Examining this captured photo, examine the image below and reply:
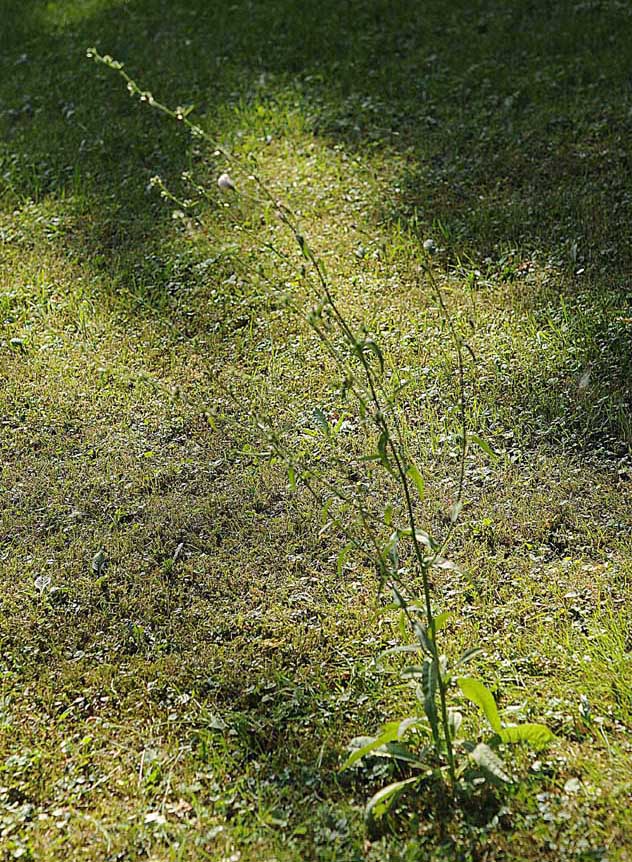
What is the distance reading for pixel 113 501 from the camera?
12.0 ft

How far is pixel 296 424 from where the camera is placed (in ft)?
12.9

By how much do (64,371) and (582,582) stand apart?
254 centimetres

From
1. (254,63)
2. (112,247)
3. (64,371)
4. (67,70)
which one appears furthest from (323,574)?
(67,70)

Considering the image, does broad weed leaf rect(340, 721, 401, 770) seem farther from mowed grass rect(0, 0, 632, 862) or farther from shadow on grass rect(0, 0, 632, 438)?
shadow on grass rect(0, 0, 632, 438)

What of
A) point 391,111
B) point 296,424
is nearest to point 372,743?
point 296,424

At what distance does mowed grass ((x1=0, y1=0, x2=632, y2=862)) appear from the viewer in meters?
2.53

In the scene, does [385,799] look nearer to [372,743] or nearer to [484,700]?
[372,743]

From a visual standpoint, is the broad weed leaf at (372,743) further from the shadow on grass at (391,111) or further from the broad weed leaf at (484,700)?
the shadow on grass at (391,111)

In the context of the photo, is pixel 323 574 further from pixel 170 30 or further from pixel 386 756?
pixel 170 30

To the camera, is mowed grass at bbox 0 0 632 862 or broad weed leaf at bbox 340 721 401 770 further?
mowed grass at bbox 0 0 632 862

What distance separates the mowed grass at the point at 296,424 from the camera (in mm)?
2527

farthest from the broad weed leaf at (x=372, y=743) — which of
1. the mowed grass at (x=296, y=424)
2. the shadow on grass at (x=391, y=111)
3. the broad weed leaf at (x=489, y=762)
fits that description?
the shadow on grass at (x=391, y=111)

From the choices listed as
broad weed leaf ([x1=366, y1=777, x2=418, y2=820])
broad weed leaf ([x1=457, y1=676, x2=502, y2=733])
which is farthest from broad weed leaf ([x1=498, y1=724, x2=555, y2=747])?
broad weed leaf ([x1=366, y1=777, x2=418, y2=820])

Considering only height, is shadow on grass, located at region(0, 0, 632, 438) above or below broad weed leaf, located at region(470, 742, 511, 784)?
above
